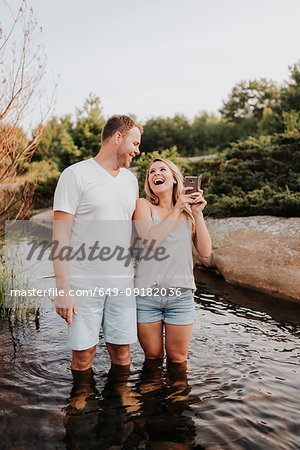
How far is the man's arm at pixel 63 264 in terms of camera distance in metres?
2.91

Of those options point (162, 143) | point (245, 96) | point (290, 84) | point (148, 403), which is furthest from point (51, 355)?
point (245, 96)

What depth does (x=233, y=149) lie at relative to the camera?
39.8ft

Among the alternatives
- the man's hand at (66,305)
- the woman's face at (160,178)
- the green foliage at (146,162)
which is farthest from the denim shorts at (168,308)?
the green foliage at (146,162)

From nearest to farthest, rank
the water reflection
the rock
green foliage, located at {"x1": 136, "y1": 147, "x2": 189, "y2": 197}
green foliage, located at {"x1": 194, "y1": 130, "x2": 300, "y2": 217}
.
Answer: the water reflection, the rock, green foliage, located at {"x1": 194, "y1": 130, "x2": 300, "y2": 217}, green foliage, located at {"x1": 136, "y1": 147, "x2": 189, "y2": 197}

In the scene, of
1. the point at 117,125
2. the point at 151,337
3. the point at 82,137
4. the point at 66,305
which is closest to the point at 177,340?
the point at 151,337

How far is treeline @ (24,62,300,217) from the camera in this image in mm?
9375

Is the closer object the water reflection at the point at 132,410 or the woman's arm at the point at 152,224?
the water reflection at the point at 132,410

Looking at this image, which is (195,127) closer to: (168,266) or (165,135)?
(165,135)

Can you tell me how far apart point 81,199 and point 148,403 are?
1880 mm

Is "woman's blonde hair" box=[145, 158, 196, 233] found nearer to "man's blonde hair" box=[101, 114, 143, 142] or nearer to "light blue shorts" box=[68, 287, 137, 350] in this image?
"man's blonde hair" box=[101, 114, 143, 142]

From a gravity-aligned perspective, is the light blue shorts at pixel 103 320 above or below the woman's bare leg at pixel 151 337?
above

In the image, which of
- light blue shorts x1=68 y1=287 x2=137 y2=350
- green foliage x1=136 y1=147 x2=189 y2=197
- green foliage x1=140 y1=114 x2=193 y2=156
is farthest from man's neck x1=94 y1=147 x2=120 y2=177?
green foliage x1=140 y1=114 x2=193 y2=156

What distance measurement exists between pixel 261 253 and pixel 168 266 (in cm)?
443

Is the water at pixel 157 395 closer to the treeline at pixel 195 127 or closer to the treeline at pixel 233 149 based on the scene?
the treeline at pixel 233 149
